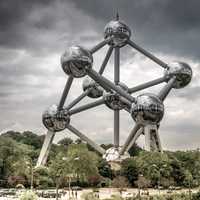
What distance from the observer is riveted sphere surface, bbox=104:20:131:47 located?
5012 cm

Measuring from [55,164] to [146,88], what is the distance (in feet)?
54.1

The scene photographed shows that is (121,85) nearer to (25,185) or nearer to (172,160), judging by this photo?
(172,160)

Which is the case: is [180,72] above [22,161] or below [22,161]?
above

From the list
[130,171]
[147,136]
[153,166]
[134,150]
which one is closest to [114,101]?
[147,136]

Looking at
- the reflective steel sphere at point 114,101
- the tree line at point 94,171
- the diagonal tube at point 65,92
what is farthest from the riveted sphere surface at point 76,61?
the tree line at point 94,171

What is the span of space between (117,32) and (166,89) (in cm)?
727

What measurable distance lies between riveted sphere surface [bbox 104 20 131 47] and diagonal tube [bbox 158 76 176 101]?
593 cm

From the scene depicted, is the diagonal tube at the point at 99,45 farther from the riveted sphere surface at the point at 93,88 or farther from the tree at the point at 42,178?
the tree at the point at 42,178

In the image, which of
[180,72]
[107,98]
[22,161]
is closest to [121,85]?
[107,98]

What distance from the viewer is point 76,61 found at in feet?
145

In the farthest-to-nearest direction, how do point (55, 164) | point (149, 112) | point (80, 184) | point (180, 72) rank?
point (180, 72) → point (80, 184) → point (149, 112) → point (55, 164)

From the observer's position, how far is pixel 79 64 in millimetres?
44219

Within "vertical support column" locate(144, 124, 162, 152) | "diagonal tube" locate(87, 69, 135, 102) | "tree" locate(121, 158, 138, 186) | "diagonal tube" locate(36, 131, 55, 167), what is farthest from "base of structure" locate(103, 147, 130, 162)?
"diagonal tube" locate(87, 69, 135, 102)

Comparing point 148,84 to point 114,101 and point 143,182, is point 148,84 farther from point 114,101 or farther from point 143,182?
point 143,182
